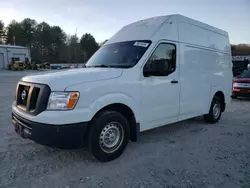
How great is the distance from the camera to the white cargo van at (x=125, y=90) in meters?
2.97

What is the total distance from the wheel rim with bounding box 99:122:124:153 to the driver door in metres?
0.55

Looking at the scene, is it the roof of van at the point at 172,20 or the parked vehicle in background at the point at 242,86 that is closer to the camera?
the roof of van at the point at 172,20

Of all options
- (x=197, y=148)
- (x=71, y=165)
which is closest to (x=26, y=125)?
(x=71, y=165)

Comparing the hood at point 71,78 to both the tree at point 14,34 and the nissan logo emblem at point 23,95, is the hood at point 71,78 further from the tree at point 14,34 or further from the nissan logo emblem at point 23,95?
the tree at point 14,34

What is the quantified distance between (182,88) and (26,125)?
127 inches

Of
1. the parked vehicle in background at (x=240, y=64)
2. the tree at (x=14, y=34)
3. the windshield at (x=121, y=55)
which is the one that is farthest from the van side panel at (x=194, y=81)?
the tree at (x=14, y=34)

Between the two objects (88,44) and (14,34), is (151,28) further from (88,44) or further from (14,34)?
(14,34)

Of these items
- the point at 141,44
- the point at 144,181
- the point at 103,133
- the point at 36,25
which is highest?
the point at 36,25

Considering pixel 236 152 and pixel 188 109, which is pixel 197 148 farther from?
pixel 188 109

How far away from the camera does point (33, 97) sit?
3146 millimetres

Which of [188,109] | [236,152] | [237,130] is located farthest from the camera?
[237,130]

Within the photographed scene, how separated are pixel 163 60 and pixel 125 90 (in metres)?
0.99

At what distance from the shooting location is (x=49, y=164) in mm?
3383

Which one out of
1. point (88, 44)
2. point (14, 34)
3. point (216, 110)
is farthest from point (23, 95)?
point (88, 44)
